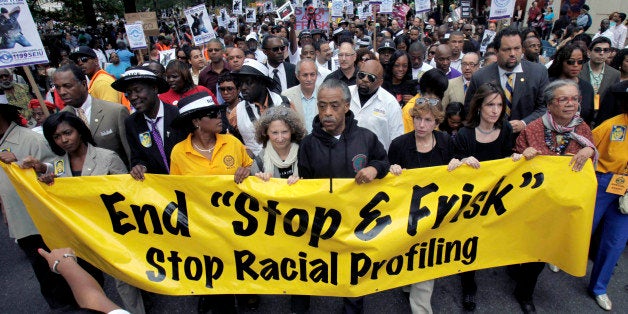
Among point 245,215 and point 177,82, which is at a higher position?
point 177,82

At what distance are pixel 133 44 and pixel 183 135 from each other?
307 inches

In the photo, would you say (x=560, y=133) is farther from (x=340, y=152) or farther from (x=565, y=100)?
(x=340, y=152)

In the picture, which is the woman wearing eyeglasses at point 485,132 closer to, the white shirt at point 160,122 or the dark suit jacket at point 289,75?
the white shirt at point 160,122

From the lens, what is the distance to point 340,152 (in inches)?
128

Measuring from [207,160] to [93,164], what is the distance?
1.02 meters

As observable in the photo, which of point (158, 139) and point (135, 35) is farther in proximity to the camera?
point (135, 35)

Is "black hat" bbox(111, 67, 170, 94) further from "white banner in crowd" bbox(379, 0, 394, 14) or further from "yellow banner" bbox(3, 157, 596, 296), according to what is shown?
"white banner in crowd" bbox(379, 0, 394, 14)

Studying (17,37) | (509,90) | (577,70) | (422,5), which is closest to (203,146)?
(17,37)

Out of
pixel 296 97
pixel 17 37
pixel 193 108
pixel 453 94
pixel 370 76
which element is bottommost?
pixel 453 94

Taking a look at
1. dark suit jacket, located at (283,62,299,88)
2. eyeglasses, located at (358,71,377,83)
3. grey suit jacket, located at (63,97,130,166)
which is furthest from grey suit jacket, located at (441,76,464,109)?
grey suit jacket, located at (63,97,130,166)

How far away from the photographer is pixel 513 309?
3.74m

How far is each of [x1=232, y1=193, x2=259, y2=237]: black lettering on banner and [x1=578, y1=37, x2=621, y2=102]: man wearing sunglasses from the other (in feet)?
14.4

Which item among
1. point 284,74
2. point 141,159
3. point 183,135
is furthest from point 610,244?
point 284,74

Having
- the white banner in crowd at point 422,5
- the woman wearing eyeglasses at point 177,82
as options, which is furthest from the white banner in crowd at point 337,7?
the woman wearing eyeglasses at point 177,82
